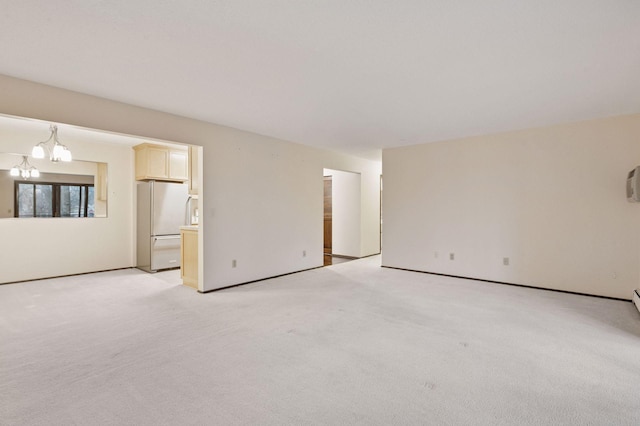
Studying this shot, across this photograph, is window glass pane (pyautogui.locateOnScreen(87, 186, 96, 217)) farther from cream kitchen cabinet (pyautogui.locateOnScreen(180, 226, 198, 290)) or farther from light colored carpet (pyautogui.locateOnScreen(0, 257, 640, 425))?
cream kitchen cabinet (pyautogui.locateOnScreen(180, 226, 198, 290))

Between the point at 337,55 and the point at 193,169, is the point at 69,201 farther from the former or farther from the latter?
the point at 337,55

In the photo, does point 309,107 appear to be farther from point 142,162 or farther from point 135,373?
point 142,162

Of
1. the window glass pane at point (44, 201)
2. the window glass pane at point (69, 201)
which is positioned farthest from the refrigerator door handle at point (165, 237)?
the window glass pane at point (44, 201)

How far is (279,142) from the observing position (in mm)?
5391

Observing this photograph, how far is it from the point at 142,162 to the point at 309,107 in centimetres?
397

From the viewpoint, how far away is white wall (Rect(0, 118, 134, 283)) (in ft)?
16.0

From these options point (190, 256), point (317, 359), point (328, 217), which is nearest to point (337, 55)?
point (317, 359)

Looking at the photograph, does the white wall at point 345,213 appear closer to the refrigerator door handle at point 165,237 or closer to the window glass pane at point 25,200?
the refrigerator door handle at point 165,237

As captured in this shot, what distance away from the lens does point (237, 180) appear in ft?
15.5

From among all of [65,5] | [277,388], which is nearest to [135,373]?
[277,388]

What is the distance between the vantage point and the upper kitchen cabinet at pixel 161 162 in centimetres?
587

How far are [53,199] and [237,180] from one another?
11.0 feet

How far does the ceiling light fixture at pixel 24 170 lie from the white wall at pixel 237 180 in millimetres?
2987

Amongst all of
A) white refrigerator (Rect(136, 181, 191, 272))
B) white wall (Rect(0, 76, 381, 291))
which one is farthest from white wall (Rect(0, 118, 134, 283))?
white wall (Rect(0, 76, 381, 291))
